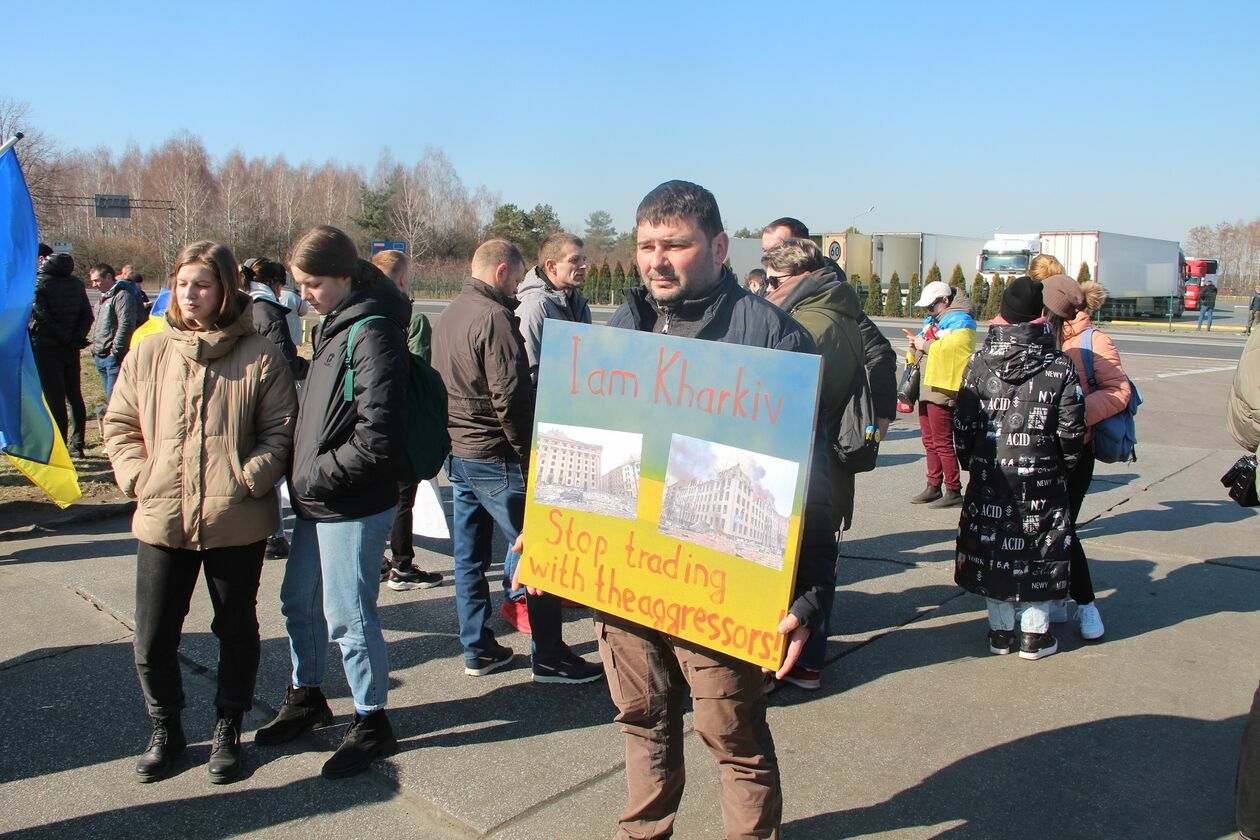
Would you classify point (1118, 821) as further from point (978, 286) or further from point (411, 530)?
point (978, 286)

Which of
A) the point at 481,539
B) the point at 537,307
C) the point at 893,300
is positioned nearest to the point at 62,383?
the point at 537,307

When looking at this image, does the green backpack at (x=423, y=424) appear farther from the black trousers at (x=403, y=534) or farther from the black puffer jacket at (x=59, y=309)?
the black puffer jacket at (x=59, y=309)

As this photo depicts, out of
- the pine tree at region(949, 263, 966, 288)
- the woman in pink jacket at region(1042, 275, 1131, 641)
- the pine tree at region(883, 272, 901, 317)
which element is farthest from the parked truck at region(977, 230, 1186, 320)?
the woman in pink jacket at region(1042, 275, 1131, 641)

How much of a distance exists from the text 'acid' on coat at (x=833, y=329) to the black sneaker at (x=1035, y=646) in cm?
130

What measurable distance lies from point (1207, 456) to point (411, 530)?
8.38 meters

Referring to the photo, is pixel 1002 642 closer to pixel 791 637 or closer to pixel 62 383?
pixel 791 637

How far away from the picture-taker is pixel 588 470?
2.48m

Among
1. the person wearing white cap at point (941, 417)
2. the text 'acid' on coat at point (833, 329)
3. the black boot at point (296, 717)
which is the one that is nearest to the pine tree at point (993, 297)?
the person wearing white cap at point (941, 417)

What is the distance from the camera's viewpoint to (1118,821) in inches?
120

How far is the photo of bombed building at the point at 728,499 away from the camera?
→ 2158 millimetres

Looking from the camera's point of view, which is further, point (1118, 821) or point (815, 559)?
point (1118, 821)

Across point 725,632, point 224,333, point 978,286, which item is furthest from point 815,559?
point 978,286

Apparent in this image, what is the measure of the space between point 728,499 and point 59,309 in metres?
8.60

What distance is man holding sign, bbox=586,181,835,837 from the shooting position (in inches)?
90.3
